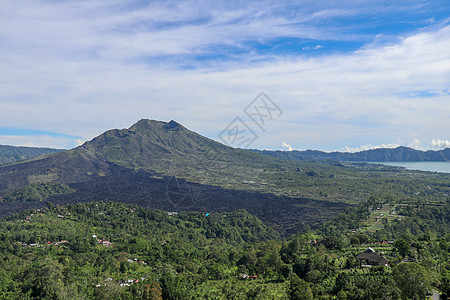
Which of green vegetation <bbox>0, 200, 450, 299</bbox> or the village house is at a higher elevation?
the village house

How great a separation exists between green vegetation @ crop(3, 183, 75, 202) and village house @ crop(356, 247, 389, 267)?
115431 mm

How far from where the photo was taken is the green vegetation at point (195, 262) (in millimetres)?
24109

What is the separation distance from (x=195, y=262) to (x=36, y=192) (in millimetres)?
101965

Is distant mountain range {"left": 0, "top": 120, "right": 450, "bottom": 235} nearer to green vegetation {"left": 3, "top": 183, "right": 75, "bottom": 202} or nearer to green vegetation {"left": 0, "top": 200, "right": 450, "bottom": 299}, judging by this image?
green vegetation {"left": 3, "top": 183, "right": 75, "bottom": 202}

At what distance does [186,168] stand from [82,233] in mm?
134846

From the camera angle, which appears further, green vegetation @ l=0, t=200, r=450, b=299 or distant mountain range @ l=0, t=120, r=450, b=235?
distant mountain range @ l=0, t=120, r=450, b=235

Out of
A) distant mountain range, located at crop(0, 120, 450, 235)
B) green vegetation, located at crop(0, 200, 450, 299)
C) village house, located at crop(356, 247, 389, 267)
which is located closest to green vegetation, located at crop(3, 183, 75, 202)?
A: distant mountain range, located at crop(0, 120, 450, 235)

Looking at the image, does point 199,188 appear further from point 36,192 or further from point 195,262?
point 195,262

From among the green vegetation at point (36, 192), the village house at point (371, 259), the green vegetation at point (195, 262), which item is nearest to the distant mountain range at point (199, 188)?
the green vegetation at point (36, 192)

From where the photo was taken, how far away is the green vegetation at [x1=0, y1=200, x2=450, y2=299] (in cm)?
2411

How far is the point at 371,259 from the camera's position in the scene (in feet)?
98.2

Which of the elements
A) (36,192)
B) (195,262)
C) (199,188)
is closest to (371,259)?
(195,262)

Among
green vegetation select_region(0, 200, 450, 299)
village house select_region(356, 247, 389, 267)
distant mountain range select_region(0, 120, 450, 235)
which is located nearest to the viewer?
green vegetation select_region(0, 200, 450, 299)

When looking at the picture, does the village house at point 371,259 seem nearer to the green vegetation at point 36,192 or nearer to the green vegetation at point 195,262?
the green vegetation at point 195,262
